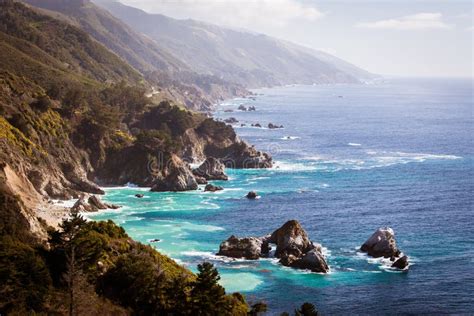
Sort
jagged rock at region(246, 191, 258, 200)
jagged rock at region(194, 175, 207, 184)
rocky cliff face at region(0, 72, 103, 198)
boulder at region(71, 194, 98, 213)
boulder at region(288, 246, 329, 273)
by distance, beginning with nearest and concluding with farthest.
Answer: boulder at region(288, 246, 329, 273), boulder at region(71, 194, 98, 213), rocky cliff face at region(0, 72, 103, 198), jagged rock at region(246, 191, 258, 200), jagged rock at region(194, 175, 207, 184)

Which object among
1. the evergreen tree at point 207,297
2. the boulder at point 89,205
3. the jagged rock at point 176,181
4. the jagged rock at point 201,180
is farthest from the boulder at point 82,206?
the evergreen tree at point 207,297

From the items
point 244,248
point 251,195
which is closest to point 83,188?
point 251,195

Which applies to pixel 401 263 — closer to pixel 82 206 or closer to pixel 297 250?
pixel 297 250

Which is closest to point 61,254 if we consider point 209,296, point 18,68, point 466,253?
point 209,296

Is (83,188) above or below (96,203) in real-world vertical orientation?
above

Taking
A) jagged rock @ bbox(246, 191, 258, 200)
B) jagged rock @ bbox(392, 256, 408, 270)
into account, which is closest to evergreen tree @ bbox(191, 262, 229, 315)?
jagged rock @ bbox(392, 256, 408, 270)

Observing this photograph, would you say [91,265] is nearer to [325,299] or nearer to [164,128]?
[325,299]

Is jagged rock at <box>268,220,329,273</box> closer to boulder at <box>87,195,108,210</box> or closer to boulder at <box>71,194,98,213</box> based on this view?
boulder at <box>71,194,98,213</box>
